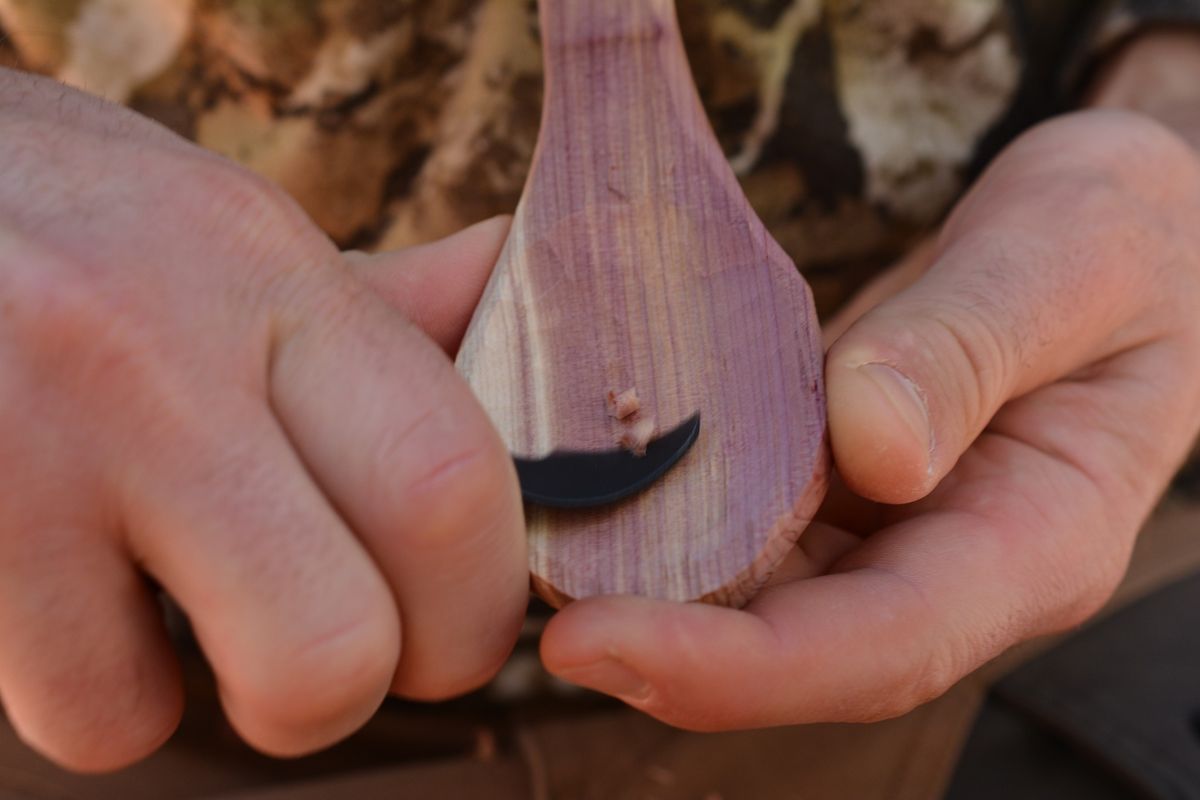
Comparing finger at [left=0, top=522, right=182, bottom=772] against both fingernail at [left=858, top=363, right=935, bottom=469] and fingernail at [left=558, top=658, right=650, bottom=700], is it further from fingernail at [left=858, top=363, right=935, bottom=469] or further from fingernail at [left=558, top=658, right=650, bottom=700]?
fingernail at [left=858, top=363, right=935, bottom=469]

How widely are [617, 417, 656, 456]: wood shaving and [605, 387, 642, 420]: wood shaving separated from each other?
0.01m

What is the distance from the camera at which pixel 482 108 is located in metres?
1.00

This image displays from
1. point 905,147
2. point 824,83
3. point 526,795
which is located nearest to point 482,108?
point 824,83

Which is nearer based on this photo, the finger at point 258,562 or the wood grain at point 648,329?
the finger at point 258,562

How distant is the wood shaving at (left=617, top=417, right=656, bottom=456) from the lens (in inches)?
24.2

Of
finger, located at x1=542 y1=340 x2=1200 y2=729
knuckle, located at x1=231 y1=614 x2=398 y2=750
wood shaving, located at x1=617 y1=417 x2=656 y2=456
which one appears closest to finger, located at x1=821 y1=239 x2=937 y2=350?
finger, located at x1=542 y1=340 x2=1200 y2=729

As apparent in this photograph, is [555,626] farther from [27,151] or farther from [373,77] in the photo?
[373,77]

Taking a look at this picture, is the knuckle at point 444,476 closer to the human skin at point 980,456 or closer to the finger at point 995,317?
the human skin at point 980,456

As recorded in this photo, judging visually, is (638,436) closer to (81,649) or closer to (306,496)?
(306,496)

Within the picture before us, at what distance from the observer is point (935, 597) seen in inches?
23.3

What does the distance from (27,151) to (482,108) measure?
563mm

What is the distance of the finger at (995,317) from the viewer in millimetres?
575

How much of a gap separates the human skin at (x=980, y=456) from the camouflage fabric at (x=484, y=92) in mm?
201

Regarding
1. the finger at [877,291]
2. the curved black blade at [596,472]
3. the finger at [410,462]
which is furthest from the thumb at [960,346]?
the finger at [877,291]
